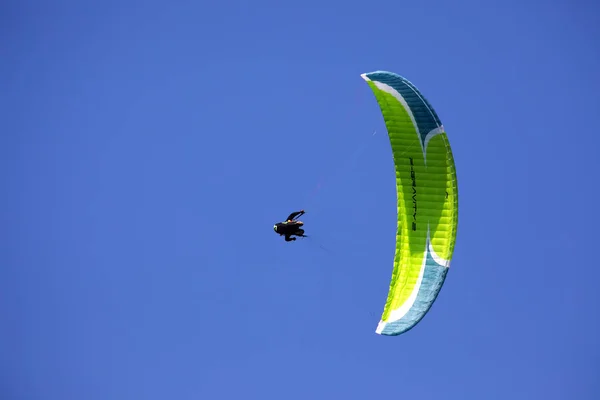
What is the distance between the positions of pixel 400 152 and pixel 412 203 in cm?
151

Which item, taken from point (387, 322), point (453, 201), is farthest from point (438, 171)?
point (387, 322)

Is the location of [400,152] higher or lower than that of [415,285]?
higher

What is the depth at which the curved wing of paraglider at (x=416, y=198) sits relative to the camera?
4816 cm

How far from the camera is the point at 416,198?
48812 millimetres

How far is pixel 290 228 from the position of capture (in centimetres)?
4991

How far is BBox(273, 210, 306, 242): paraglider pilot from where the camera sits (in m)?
49.9

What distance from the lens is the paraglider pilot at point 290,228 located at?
49.9 m

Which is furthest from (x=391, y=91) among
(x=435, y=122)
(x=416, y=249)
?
(x=416, y=249)

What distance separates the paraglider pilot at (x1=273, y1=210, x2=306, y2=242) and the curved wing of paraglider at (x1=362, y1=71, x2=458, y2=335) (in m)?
2.97

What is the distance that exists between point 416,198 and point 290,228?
3.89 metres

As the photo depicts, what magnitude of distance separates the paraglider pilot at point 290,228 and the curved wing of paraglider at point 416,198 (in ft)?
9.75

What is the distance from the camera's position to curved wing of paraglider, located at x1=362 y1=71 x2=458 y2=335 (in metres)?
48.2

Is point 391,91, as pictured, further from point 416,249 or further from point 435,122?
point 416,249

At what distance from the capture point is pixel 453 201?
48.2 metres
